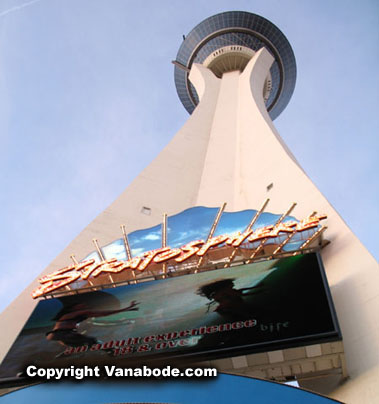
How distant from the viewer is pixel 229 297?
10000 millimetres

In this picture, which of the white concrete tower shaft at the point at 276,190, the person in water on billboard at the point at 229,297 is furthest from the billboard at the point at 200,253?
the person in water on billboard at the point at 229,297

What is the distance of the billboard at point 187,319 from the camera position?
341 inches

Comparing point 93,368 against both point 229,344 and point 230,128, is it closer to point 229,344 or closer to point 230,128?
point 229,344

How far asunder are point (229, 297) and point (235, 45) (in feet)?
97.1

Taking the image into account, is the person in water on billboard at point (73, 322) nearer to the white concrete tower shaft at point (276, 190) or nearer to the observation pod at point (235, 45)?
the white concrete tower shaft at point (276, 190)

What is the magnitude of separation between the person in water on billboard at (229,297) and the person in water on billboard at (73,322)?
1769 mm

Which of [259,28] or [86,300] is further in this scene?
[259,28]

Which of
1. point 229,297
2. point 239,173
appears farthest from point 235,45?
point 229,297

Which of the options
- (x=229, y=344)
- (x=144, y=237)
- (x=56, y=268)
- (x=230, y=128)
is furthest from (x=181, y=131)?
(x=229, y=344)

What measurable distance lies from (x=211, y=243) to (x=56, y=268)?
523 centimetres

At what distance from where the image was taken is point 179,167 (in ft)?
70.6

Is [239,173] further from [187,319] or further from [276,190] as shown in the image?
[187,319]

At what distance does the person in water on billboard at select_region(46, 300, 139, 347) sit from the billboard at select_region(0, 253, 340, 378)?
0.08 ft

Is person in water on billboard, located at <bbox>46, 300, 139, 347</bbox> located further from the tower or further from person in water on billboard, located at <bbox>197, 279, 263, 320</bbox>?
the tower
